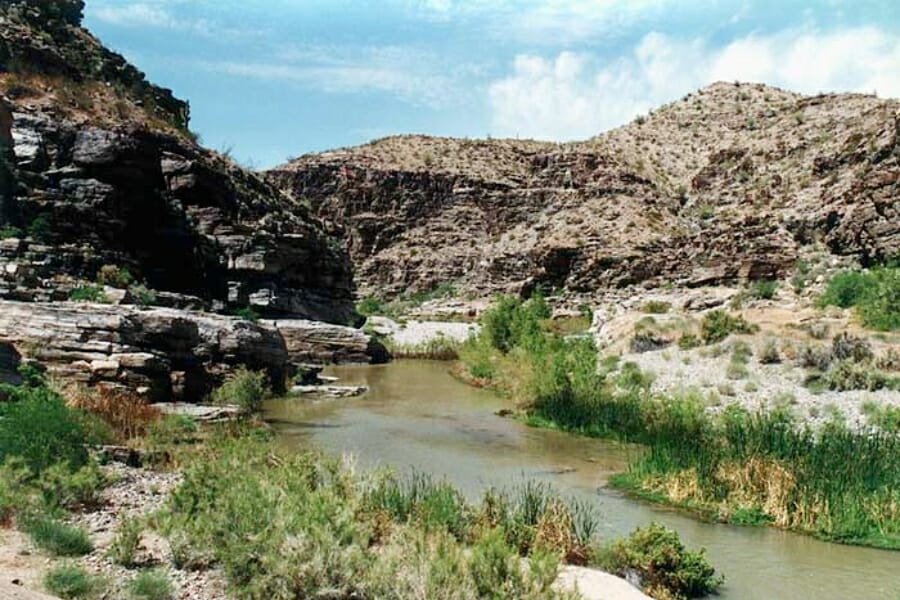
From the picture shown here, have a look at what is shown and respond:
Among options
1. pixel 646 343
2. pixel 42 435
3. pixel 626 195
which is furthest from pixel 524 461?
pixel 626 195

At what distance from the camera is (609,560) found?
432 inches

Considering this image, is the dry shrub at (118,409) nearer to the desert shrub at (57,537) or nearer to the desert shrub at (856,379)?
the desert shrub at (57,537)

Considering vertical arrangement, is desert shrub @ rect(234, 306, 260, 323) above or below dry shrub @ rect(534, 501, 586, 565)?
above

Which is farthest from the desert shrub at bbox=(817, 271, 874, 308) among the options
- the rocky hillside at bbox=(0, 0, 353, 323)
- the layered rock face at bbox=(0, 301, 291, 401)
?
the rocky hillside at bbox=(0, 0, 353, 323)

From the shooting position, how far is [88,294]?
79.7 feet

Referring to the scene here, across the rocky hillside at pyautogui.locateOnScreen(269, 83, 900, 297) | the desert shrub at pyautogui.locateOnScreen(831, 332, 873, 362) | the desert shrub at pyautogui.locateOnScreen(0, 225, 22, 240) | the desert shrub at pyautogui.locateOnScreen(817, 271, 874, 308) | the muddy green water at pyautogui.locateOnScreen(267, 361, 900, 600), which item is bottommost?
the muddy green water at pyautogui.locateOnScreen(267, 361, 900, 600)

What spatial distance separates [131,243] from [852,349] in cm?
2685

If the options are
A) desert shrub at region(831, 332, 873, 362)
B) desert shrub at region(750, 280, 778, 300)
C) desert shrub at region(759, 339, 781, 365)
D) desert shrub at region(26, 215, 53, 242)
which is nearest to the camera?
desert shrub at region(831, 332, 873, 362)

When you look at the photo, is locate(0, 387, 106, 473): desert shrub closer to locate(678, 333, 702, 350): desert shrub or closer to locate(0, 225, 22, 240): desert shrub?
locate(0, 225, 22, 240): desert shrub

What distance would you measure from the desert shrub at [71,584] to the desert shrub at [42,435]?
351cm

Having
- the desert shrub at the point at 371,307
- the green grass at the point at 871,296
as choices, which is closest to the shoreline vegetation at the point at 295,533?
the green grass at the point at 871,296

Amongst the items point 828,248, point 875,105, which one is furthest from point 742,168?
point 828,248

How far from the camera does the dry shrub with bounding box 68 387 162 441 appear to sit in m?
17.0

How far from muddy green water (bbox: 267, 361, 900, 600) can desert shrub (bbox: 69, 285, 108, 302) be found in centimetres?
599
